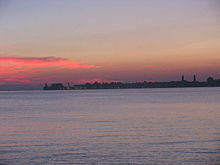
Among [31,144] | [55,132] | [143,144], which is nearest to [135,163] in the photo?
[143,144]

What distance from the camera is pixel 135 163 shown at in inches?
541

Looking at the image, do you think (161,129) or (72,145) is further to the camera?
(161,129)

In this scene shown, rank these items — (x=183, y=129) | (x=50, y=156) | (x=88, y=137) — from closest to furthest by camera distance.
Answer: (x=50, y=156)
(x=88, y=137)
(x=183, y=129)

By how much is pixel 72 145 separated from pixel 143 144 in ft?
11.5

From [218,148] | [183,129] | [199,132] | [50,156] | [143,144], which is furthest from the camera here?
[183,129]

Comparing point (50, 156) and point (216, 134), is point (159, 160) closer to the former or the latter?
point (50, 156)

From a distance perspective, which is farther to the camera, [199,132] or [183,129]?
[183,129]

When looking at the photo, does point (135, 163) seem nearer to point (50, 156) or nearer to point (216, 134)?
point (50, 156)

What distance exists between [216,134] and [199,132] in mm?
1039

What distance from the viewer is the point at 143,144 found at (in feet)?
56.7

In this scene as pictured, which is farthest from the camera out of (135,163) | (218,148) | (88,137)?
(88,137)

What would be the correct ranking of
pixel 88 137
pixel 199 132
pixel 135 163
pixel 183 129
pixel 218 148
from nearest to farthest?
pixel 135 163 < pixel 218 148 < pixel 88 137 < pixel 199 132 < pixel 183 129

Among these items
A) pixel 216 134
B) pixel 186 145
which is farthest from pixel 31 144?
pixel 216 134

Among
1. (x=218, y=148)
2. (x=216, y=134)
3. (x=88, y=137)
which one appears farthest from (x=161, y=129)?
(x=218, y=148)
